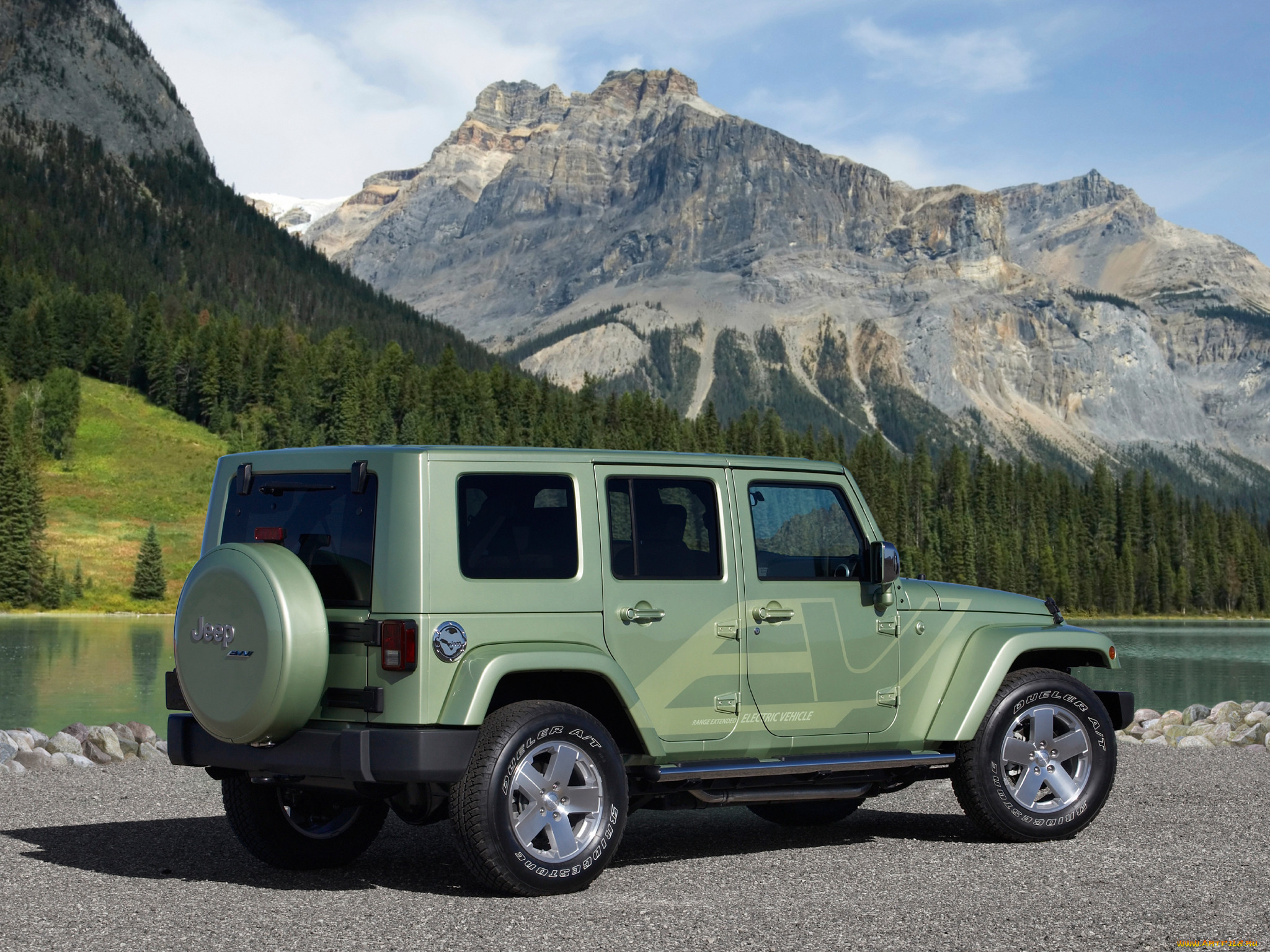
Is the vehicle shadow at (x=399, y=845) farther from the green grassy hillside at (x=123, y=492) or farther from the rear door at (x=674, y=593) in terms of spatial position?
the green grassy hillside at (x=123, y=492)

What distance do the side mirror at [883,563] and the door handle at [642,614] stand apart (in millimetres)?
1881

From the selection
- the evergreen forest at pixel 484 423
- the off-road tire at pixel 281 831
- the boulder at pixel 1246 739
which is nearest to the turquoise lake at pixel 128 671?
the boulder at pixel 1246 739

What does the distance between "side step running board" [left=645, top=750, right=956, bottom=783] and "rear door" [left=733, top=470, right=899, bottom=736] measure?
0.21 m

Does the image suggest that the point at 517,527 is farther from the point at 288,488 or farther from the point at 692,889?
the point at 692,889

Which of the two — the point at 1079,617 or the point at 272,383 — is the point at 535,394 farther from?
the point at 1079,617

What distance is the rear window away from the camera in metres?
9.02

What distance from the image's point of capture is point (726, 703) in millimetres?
9922

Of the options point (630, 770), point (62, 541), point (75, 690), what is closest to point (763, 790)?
point (630, 770)

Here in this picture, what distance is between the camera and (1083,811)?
11445 mm

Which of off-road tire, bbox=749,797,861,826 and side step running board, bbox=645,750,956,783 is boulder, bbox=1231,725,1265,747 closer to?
off-road tire, bbox=749,797,861,826

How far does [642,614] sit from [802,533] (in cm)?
182

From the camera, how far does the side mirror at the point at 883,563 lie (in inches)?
412

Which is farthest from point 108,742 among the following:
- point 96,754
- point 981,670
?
point 981,670

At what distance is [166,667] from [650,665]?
39562 millimetres
